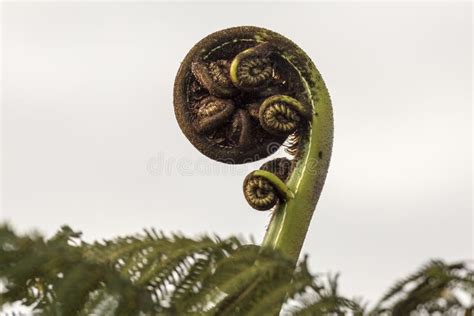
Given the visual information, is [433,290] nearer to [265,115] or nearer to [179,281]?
[179,281]

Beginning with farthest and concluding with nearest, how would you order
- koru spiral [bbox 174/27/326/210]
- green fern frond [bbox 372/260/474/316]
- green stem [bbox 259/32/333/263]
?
koru spiral [bbox 174/27/326/210] → green stem [bbox 259/32/333/263] → green fern frond [bbox 372/260/474/316]

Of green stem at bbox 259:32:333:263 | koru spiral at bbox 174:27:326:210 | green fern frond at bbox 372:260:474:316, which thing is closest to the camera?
green fern frond at bbox 372:260:474:316

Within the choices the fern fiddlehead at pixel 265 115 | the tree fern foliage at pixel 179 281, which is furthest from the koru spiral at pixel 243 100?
the tree fern foliage at pixel 179 281

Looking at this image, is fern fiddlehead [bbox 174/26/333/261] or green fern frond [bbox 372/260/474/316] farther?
fern fiddlehead [bbox 174/26/333/261]

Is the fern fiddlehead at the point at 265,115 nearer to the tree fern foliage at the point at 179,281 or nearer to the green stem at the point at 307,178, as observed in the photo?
the green stem at the point at 307,178

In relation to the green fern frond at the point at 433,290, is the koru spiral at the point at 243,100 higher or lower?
higher

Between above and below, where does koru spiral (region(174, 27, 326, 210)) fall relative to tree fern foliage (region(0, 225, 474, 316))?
above

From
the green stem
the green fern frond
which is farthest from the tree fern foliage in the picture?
the green stem

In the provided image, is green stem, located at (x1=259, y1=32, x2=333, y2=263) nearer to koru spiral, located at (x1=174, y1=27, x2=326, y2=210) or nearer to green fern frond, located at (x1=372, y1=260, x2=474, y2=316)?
koru spiral, located at (x1=174, y1=27, x2=326, y2=210)
